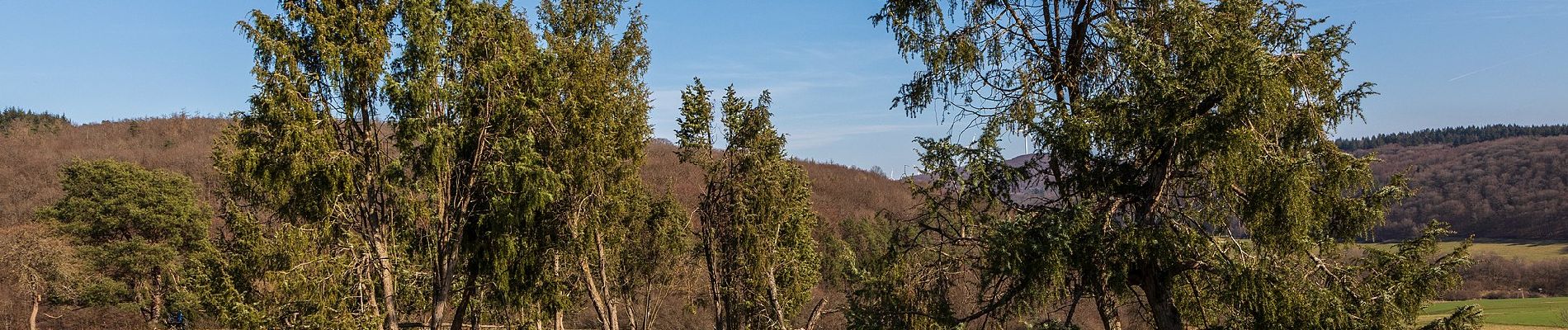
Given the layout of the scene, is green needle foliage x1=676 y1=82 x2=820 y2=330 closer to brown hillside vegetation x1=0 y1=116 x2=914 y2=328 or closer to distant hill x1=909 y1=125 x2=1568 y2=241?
brown hillside vegetation x1=0 y1=116 x2=914 y2=328

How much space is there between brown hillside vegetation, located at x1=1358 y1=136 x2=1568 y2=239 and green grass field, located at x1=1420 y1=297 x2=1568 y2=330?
2391 cm

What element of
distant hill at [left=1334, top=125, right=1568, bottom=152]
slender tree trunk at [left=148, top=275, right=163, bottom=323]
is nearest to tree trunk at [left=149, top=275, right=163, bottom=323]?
slender tree trunk at [left=148, top=275, right=163, bottom=323]

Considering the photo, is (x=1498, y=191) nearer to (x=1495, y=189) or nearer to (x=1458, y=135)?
(x=1495, y=189)

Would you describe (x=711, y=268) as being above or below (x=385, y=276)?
below

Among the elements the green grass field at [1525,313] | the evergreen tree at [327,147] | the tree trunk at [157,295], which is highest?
→ the evergreen tree at [327,147]

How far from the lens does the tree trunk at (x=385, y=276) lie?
447 inches

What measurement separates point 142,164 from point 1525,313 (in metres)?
86.0

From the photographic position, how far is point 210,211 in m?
33.1

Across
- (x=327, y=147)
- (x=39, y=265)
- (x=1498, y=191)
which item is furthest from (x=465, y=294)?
(x=1498, y=191)

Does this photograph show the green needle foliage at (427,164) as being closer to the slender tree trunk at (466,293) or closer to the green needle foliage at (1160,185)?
the slender tree trunk at (466,293)

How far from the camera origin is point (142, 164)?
6869 cm

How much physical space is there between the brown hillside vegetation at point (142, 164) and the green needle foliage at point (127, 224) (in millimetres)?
3161

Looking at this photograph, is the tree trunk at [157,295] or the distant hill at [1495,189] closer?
the tree trunk at [157,295]

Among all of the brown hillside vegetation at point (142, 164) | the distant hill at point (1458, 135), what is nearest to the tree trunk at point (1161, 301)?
the brown hillside vegetation at point (142, 164)
